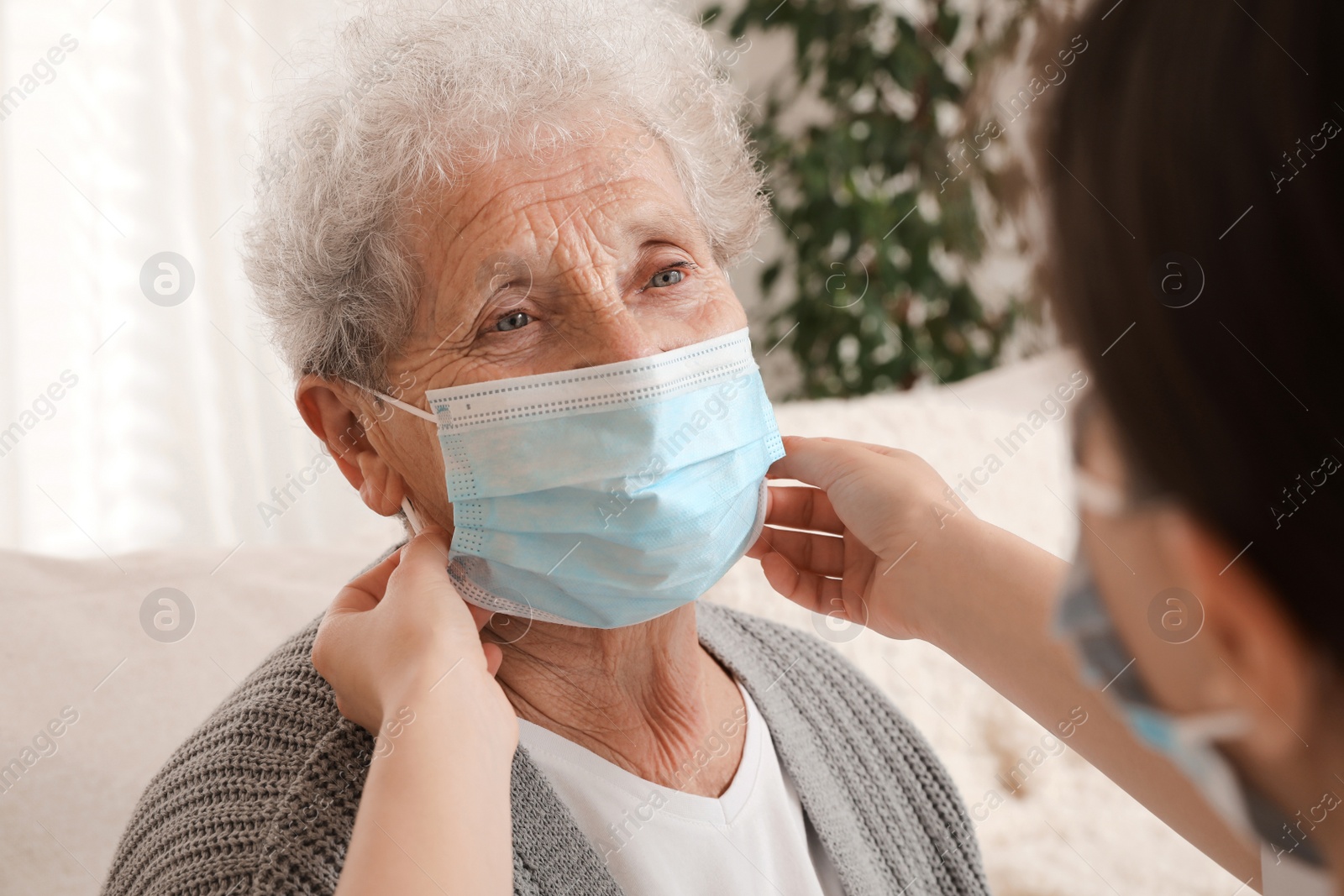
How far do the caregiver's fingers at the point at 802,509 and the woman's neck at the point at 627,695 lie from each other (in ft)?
0.75

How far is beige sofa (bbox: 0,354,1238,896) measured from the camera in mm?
1419

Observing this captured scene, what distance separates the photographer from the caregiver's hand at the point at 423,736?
78cm

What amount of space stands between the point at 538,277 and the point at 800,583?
64 centimetres

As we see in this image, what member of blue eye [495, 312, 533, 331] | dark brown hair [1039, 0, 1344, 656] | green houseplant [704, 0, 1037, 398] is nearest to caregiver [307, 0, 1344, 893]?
dark brown hair [1039, 0, 1344, 656]

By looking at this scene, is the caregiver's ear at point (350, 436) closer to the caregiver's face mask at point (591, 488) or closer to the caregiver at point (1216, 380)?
the caregiver's face mask at point (591, 488)

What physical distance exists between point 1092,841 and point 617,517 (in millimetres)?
1276

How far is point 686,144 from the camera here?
1312mm

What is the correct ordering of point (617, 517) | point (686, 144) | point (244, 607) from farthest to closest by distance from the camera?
point (244, 607) → point (686, 144) → point (617, 517)

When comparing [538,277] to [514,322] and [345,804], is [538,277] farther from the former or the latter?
[345,804]

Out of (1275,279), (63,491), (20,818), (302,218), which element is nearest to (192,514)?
(63,491)

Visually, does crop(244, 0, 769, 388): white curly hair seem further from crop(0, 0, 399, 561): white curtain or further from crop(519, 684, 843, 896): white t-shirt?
crop(0, 0, 399, 561): white curtain

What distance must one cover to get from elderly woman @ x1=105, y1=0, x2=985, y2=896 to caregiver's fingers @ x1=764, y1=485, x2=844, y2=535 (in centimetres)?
18

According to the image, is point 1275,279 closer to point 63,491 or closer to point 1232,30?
point 1232,30

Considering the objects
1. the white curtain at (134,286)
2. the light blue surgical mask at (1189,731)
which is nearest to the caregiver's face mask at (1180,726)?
the light blue surgical mask at (1189,731)
